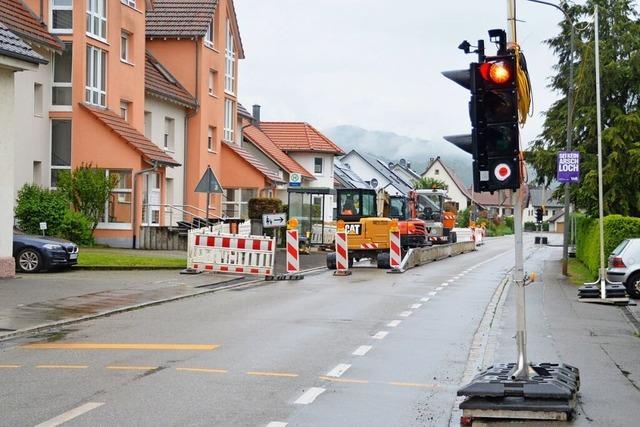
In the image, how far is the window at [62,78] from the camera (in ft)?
120

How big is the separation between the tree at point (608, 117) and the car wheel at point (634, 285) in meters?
16.1

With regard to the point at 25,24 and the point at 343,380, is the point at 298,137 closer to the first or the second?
the point at 25,24

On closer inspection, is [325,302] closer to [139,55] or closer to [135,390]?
[135,390]

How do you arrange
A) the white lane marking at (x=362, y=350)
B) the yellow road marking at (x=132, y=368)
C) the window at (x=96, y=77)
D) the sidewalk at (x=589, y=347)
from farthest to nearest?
1. the window at (x=96, y=77)
2. the white lane marking at (x=362, y=350)
3. the yellow road marking at (x=132, y=368)
4. the sidewalk at (x=589, y=347)

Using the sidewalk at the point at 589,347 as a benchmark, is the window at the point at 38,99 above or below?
above

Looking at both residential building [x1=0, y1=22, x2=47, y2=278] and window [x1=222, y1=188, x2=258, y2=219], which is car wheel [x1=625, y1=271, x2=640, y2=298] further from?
window [x1=222, y1=188, x2=258, y2=219]

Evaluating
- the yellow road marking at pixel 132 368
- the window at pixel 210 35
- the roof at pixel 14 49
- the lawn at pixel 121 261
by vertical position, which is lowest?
the yellow road marking at pixel 132 368

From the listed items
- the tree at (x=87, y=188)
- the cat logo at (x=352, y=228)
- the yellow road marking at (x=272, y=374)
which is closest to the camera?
the yellow road marking at (x=272, y=374)

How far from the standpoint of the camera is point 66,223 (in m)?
34.1

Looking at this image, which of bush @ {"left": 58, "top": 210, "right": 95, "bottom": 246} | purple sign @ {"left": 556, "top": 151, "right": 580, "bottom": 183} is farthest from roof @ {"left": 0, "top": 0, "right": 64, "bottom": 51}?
purple sign @ {"left": 556, "top": 151, "right": 580, "bottom": 183}

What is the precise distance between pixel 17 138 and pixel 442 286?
16714mm

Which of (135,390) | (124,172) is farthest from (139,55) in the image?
(135,390)

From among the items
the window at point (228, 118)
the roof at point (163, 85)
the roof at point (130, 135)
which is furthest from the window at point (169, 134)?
the window at point (228, 118)

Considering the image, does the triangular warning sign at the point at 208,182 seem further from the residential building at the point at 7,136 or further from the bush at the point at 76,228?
the bush at the point at 76,228
